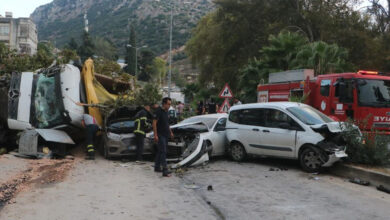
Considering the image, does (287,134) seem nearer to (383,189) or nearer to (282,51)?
(383,189)

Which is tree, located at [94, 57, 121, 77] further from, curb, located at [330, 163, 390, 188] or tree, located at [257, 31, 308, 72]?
tree, located at [257, 31, 308, 72]

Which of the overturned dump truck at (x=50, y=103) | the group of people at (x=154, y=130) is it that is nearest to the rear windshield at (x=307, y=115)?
the group of people at (x=154, y=130)

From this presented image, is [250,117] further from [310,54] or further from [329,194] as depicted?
[310,54]

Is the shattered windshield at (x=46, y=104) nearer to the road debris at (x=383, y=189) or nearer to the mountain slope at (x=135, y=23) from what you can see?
the road debris at (x=383, y=189)

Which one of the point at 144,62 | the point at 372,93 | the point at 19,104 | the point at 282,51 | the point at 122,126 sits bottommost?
the point at 122,126

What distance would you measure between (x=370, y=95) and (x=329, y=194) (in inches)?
199

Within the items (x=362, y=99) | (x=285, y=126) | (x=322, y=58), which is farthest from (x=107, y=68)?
(x=322, y=58)

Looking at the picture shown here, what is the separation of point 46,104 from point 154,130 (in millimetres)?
4597

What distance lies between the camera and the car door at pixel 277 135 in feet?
29.3

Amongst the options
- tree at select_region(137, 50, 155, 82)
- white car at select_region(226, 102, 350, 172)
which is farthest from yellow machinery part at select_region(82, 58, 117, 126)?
tree at select_region(137, 50, 155, 82)

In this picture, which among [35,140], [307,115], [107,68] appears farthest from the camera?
[107,68]

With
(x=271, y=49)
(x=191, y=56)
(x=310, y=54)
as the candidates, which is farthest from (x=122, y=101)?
(x=191, y=56)

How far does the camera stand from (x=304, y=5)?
87.2 feet

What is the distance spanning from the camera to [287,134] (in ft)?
29.5
